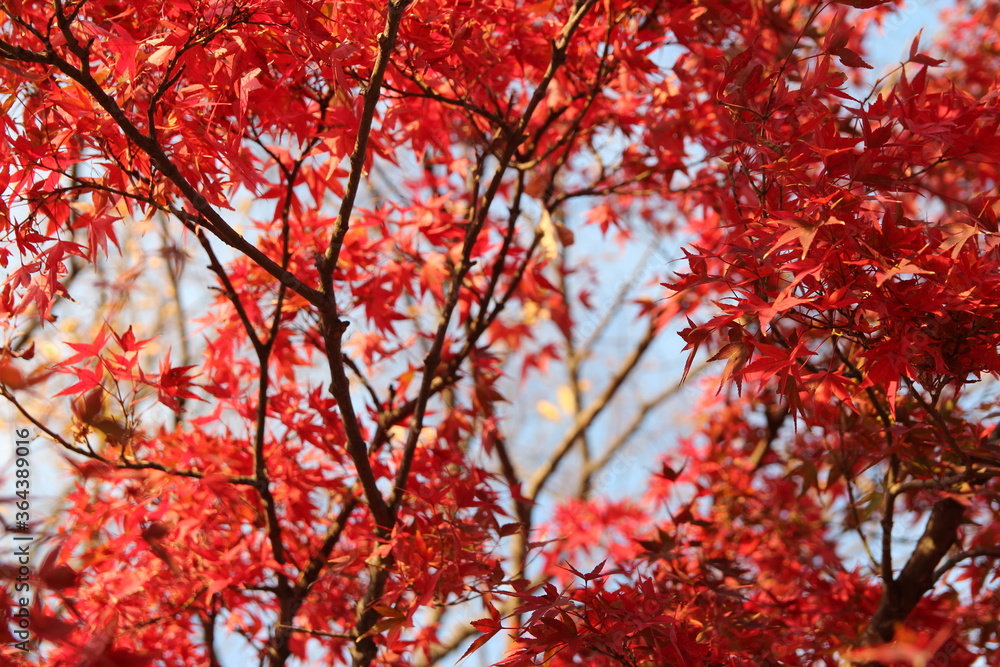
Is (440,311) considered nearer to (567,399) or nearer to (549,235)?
(549,235)

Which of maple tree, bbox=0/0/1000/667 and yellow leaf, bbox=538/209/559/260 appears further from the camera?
yellow leaf, bbox=538/209/559/260

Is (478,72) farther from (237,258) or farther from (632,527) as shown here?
(632,527)

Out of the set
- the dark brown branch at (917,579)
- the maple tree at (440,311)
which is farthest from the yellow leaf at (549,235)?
the dark brown branch at (917,579)

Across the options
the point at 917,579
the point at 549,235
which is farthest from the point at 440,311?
the point at 917,579

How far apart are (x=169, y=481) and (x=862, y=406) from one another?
1795 millimetres

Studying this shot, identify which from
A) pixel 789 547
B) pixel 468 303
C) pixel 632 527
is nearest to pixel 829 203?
pixel 468 303

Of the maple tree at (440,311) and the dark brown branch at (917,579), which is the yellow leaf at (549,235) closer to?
the maple tree at (440,311)

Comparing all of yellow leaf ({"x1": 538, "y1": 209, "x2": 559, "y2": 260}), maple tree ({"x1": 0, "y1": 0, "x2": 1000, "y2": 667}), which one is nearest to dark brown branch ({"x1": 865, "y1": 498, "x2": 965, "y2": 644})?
maple tree ({"x1": 0, "y1": 0, "x2": 1000, "y2": 667})

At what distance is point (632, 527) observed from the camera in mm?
3471

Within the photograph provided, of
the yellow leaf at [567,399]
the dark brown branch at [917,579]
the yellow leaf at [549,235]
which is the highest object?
the yellow leaf at [567,399]

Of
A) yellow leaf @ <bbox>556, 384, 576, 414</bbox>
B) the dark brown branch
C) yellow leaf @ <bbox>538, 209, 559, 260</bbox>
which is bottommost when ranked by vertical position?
the dark brown branch

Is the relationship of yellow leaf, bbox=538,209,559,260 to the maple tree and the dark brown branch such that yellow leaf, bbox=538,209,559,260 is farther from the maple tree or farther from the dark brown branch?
the dark brown branch

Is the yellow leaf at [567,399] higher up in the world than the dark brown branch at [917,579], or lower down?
higher up

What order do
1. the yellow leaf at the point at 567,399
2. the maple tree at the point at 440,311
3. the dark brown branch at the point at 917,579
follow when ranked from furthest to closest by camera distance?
the yellow leaf at the point at 567,399
the dark brown branch at the point at 917,579
the maple tree at the point at 440,311
